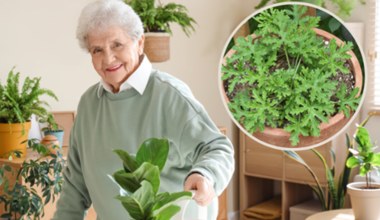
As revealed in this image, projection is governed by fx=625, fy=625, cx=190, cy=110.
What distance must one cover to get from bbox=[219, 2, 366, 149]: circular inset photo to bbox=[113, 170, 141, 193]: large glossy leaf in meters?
0.46

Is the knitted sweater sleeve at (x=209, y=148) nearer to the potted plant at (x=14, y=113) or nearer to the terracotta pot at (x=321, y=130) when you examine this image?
the terracotta pot at (x=321, y=130)

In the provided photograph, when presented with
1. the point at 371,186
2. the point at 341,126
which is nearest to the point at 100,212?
the point at 341,126

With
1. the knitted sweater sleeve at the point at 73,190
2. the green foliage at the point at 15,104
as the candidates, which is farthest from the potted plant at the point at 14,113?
the knitted sweater sleeve at the point at 73,190

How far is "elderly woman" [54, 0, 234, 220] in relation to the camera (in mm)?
1566

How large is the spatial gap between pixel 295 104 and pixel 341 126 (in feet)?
0.43

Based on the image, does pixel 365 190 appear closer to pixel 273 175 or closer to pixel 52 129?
pixel 52 129

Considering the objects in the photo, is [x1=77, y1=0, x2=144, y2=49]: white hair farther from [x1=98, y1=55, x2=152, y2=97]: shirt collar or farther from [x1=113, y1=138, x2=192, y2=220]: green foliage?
[x1=113, y1=138, x2=192, y2=220]: green foliage

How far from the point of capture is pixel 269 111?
144 centimetres

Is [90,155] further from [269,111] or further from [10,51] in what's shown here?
[10,51]

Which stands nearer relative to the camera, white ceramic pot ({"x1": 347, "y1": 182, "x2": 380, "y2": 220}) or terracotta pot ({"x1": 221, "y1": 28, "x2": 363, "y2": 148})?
terracotta pot ({"x1": 221, "y1": 28, "x2": 363, "y2": 148})

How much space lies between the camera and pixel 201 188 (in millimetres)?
1258

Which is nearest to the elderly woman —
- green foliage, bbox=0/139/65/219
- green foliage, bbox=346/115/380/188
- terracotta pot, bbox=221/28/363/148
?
terracotta pot, bbox=221/28/363/148

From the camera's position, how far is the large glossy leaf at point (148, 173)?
3.40 ft

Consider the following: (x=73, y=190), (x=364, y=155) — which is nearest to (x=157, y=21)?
(x=364, y=155)
